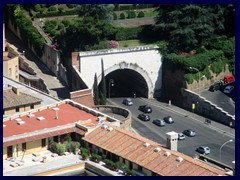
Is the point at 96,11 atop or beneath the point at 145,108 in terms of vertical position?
atop

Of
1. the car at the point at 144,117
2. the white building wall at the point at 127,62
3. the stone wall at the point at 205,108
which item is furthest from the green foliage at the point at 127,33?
the car at the point at 144,117

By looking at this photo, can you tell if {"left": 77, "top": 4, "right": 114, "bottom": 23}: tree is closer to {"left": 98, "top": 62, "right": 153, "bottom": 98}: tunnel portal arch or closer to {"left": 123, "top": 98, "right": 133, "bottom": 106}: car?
{"left": 98, "top": 62, "right": 153, "bottom": 98}: tunnel portal arch

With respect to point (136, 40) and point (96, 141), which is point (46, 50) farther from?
point (96, 141)

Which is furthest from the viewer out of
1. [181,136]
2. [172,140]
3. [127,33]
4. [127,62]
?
[127,33]

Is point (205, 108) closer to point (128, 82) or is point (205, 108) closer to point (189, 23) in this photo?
point (189, 23)

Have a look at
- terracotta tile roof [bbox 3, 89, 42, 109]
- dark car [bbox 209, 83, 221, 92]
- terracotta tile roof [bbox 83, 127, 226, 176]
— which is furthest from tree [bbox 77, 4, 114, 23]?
terracotta tile roof [bbox 83, 127, 226, 176]

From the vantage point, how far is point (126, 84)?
12069 centimetres

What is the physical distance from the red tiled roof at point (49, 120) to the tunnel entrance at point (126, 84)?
2133 centimetres

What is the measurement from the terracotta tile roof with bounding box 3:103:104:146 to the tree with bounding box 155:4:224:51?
24.8 m

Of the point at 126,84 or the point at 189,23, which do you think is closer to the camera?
the point at 189,23

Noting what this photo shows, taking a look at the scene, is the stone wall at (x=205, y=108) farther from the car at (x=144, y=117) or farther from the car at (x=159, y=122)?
the car at (x=144, y=117)

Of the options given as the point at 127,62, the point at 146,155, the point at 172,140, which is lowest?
the point at 146,155

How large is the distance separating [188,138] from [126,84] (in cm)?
2026

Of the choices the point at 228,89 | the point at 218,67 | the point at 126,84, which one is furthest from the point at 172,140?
the point at 126,84
